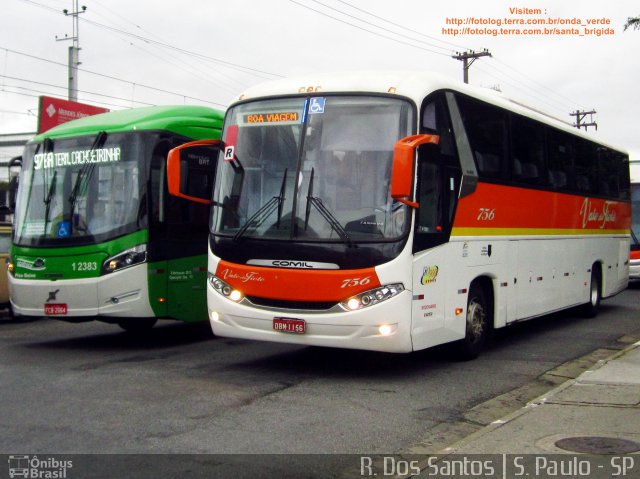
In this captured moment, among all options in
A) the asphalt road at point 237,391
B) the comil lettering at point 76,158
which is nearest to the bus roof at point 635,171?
the asphalt road at point 237,391

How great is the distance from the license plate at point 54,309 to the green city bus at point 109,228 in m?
0.01

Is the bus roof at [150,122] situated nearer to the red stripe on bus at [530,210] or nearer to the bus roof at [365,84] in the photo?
the bus roof at [365,84]

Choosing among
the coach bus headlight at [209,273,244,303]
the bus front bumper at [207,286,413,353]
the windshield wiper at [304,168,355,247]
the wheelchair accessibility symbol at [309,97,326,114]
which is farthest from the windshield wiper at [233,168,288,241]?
the bus front bumper at [207,286,413,353]

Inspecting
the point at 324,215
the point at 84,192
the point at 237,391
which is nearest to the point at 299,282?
the point at 324,215

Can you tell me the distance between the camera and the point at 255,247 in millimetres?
10188

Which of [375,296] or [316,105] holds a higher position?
[316,105]

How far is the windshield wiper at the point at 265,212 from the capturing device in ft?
33.0

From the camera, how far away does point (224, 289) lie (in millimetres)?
10492

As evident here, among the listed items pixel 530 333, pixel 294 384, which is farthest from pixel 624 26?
pixel 294 384

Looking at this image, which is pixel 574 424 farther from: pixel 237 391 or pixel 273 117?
pixel 273 117

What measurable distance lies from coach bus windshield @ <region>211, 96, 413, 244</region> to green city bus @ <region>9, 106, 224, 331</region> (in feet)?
6.93

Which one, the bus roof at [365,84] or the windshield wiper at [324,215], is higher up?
the bus roof at [365,84]

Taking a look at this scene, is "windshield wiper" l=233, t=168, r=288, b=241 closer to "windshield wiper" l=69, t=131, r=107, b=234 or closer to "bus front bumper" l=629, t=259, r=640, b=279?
"windshield wiper" l=69, t=131, r=107, b=234

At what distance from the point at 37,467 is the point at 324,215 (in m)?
4.37
